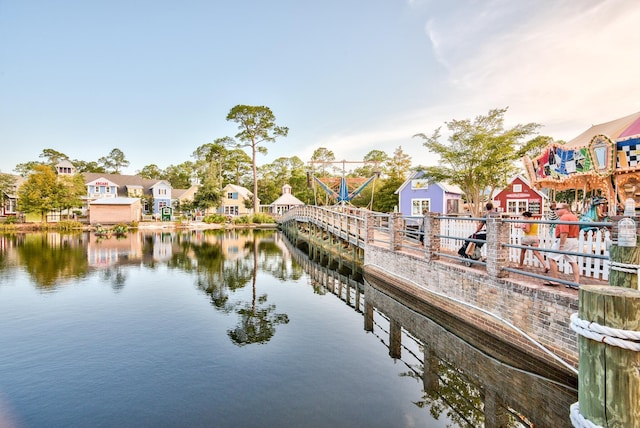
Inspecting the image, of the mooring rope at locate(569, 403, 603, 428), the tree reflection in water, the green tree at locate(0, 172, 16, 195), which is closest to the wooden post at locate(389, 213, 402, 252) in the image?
the mooring rope at locate(569, 403, 603, 428)

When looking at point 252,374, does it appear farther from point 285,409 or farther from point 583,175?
point 583,175

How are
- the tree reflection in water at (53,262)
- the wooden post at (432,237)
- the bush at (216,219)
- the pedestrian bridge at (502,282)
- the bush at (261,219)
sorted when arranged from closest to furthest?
the pedestrian bridge at (502,282), the wooden post at (432,237), the tree reflection in water at (53,262), the bush at (216,219), the bush at (261,219)

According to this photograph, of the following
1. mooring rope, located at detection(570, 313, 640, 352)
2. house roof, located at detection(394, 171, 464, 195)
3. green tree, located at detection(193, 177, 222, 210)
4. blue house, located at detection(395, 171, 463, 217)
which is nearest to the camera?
mooring rope, located at detection(570, 313, 640, 352)

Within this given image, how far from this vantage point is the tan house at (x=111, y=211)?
140ft

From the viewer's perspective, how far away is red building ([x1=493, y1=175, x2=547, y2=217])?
2615 cm

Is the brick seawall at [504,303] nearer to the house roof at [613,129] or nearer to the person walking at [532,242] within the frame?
the person walking at [532,242]

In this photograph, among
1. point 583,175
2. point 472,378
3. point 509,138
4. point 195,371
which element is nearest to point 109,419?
point 195,371

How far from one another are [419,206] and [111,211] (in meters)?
37.6

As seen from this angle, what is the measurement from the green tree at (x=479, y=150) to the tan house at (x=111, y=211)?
37.4 m

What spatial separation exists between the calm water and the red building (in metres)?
20.3

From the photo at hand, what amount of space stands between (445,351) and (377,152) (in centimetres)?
6543

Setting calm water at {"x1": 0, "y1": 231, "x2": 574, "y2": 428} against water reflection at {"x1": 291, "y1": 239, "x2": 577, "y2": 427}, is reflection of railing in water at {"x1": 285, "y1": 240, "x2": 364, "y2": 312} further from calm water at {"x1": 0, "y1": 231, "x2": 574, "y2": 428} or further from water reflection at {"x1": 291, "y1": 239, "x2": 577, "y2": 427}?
water reflection at {"x1": 291, "y1": 239, "x2": 577, "y2": 427}

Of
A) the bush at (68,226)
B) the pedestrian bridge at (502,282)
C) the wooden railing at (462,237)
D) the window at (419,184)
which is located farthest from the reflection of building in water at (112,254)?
the window at (419,184)

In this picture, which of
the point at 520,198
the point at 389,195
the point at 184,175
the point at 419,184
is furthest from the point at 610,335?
the point at 184,175
